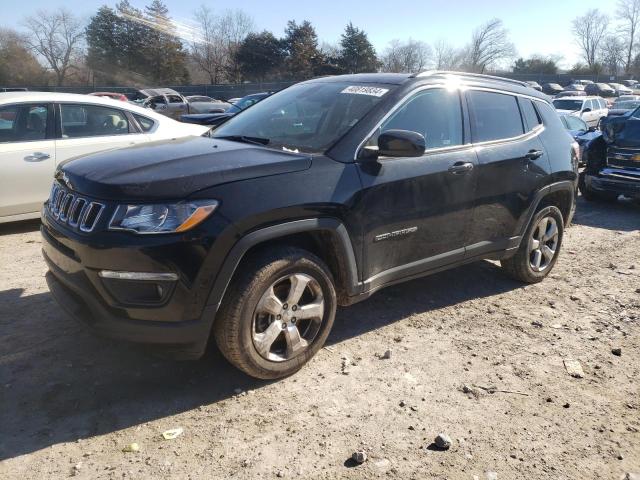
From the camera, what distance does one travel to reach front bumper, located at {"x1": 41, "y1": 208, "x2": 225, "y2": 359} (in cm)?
273

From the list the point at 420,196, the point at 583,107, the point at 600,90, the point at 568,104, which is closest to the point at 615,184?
the point at 420,196

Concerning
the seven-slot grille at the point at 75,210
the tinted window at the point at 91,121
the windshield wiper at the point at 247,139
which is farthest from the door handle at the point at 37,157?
the windshield wiper at the point at 247,139

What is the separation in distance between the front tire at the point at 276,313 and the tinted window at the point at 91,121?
433 centimetres

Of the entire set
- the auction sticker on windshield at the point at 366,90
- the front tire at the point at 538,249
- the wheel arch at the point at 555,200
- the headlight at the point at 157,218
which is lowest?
the front tire at the point at 538,249

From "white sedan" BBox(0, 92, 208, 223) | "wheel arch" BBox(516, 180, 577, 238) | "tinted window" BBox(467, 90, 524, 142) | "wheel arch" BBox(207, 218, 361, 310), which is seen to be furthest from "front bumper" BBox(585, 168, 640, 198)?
"white sedan" BBox(0, 92, 208, 223)

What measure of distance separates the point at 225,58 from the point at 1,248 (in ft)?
191

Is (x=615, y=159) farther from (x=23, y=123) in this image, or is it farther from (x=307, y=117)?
(x=23, y=123)

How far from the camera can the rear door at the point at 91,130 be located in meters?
6.23

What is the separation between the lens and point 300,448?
271 cm

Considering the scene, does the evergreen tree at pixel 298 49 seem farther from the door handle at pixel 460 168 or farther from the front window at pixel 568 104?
the door handle at pixel 460 168

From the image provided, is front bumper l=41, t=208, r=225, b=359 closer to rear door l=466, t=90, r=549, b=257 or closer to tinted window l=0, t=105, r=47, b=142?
rear door l=466, t=90, r=549, b=257

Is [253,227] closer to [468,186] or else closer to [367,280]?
[367,280]

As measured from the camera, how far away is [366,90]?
154 inches

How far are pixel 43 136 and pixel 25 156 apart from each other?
0.34 metres
